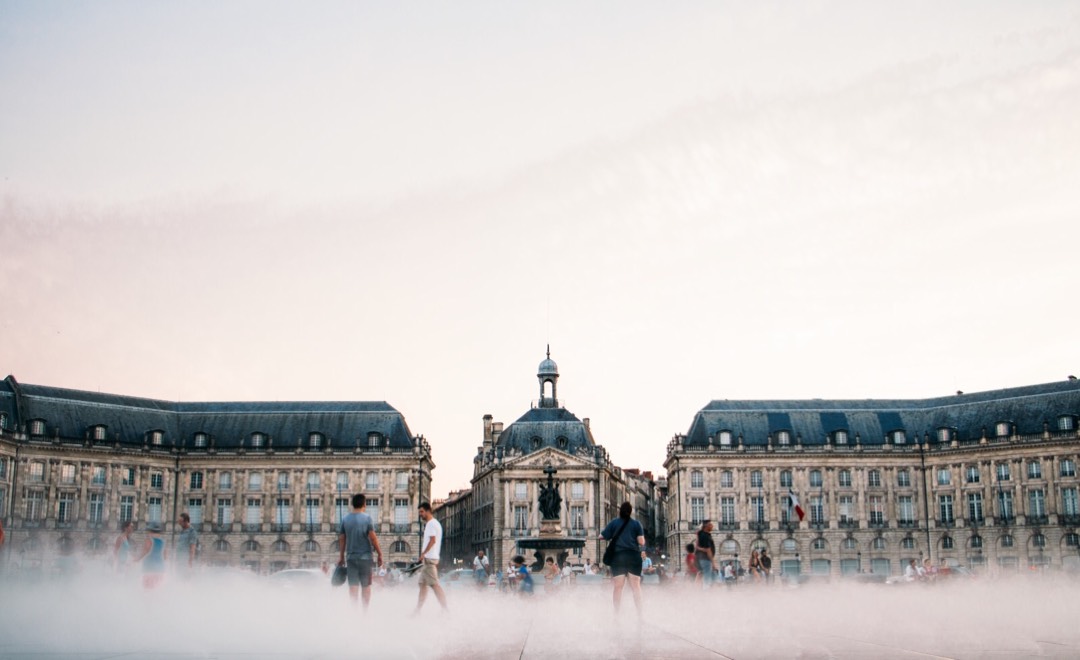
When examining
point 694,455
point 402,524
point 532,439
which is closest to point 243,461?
point 402,524

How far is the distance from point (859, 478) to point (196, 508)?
2226 inches

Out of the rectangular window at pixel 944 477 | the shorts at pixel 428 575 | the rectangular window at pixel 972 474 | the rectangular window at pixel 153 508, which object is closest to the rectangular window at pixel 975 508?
the rectangular window at pixel 972 474

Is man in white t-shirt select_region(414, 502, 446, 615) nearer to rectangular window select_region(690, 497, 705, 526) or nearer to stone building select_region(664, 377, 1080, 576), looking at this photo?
stone building select_region(664, 377, 1080, 576)

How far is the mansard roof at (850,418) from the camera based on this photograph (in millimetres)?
99875

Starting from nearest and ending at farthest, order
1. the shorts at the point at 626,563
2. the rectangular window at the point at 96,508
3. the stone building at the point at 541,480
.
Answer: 1. the shorts at the point at 626,563
2. the rectangular window at the point at 96,508
3. the stone building at the point at 541,480

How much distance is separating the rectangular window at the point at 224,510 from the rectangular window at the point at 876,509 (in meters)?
54.4

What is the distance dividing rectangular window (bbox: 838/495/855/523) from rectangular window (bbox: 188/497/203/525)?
178 ft

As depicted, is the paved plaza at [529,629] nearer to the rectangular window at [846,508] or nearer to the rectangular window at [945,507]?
the rectangular window at [945,507]

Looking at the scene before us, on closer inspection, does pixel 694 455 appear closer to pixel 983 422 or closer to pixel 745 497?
pixel 745 497

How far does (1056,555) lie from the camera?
9244cm

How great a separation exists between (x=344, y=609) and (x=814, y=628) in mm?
9005

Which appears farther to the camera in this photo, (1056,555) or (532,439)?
(532,439)

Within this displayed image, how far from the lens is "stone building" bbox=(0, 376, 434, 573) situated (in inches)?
3784

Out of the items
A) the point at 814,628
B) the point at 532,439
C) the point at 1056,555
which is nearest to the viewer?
the point at 814,628
